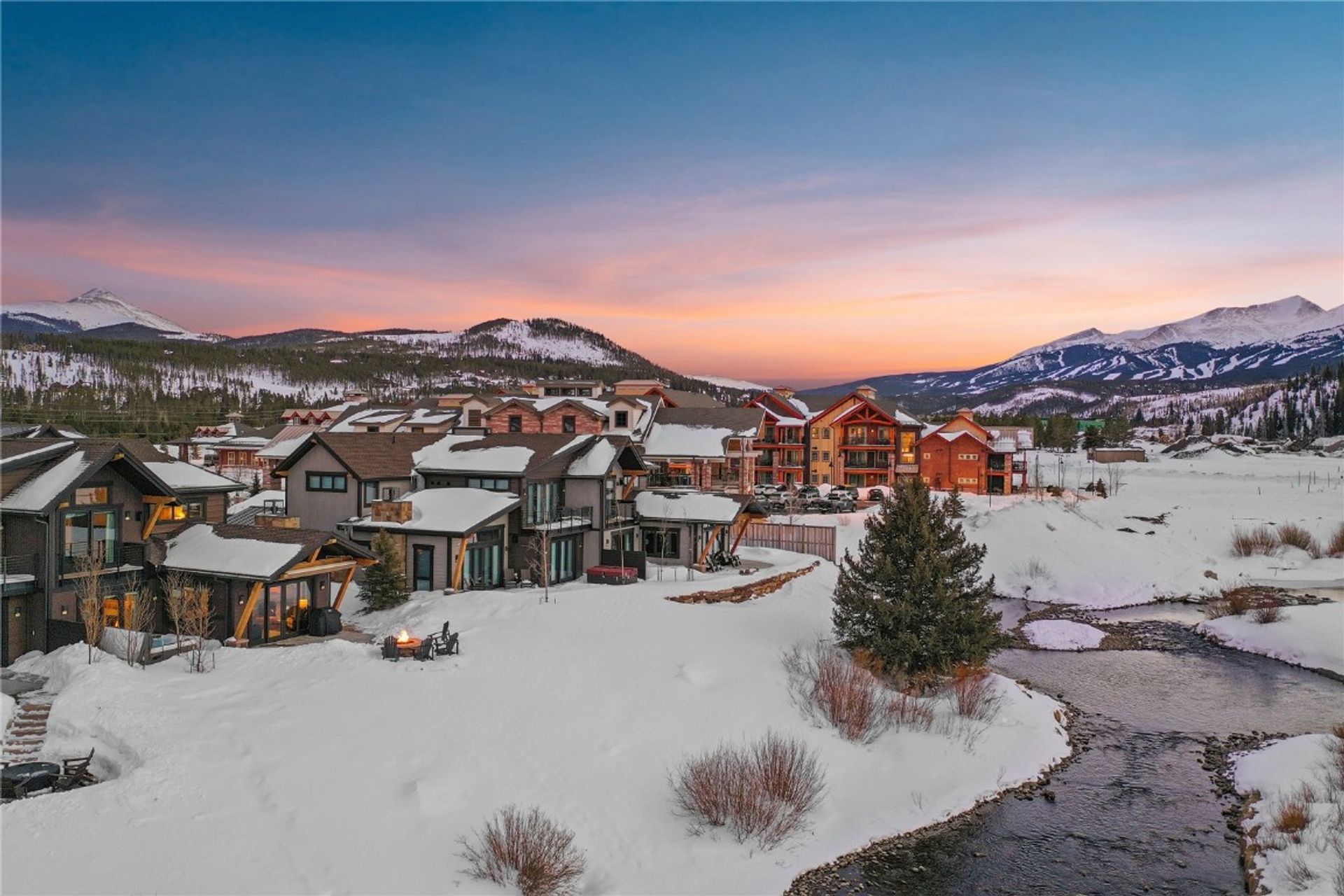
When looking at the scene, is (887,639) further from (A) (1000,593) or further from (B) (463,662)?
(A) (1000,593)

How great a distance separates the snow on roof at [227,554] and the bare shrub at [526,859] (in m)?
13.3

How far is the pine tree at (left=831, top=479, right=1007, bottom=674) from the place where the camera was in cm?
2741

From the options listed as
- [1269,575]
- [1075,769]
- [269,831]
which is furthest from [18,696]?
[1269,575]

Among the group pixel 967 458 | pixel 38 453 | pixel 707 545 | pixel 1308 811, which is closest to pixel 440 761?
pixel 38 453

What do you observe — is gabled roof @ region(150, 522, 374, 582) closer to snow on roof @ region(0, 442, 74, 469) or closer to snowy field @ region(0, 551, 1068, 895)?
snowy field @ region(0, 551, 1068, 895)

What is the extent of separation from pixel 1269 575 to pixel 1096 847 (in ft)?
139

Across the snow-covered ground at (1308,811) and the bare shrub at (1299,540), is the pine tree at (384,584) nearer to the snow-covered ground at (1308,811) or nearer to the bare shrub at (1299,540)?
the snow-covered ground at (1308,811)

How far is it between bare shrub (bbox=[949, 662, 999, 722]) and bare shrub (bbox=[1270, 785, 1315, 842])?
7.45 m

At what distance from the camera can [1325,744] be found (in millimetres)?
24453

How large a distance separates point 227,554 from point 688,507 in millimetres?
21527

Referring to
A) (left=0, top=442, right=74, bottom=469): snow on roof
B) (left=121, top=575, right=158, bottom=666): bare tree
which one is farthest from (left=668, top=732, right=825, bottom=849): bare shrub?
(left=0, top=442, right=74, bottom=469): snow on roof

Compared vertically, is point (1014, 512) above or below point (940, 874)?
above

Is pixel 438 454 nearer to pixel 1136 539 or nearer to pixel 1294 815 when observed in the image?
pixel 1294 815

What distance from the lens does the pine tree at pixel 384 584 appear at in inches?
1252
